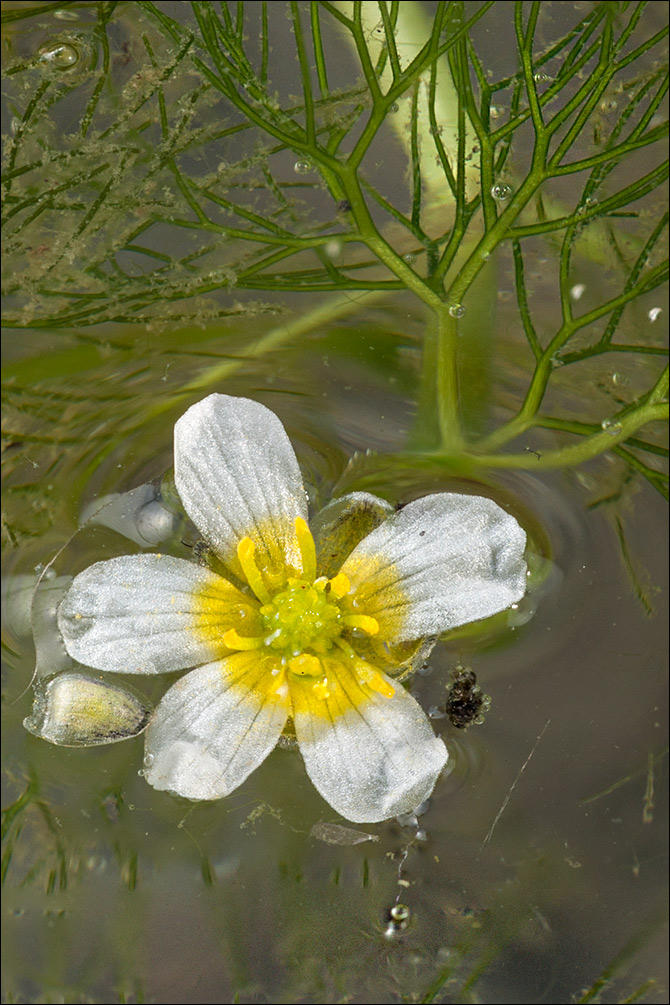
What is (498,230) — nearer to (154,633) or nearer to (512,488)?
(512,488)

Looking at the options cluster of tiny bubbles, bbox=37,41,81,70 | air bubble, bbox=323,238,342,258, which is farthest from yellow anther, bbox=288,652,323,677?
cluster of tiny bubbles, bbox=37,41,81,70

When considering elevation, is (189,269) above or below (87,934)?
above

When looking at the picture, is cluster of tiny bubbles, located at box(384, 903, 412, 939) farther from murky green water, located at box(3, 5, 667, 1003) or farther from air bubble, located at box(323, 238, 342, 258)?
air bubble, located at box(323, 238, 342, 258)

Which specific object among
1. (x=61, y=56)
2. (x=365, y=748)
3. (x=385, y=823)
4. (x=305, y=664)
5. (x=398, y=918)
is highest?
(x=61, y=56)

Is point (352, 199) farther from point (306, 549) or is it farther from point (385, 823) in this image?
point (385, 823)

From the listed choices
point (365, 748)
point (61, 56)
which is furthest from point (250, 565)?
point (61, 56)

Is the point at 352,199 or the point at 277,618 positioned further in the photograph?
the point at 352,199

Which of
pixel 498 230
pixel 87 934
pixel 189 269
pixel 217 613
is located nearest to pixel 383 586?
pixel 217 613

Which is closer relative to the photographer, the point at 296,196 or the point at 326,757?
the point at 326,757
